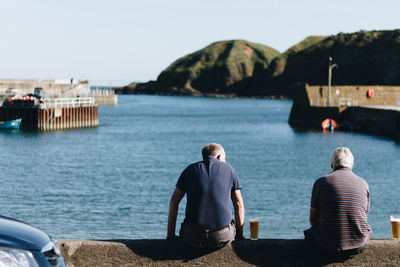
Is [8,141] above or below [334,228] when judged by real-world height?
below

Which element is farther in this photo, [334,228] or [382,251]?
[382,251]

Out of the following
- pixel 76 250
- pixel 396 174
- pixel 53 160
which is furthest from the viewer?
pixel 53 160

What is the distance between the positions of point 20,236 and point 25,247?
0.15 metres

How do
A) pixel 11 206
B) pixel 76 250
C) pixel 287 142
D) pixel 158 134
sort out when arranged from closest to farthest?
pixel 76 250
pixel 11 206
pixel 287 142
pixel 158 134

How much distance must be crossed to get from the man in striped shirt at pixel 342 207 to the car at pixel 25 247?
272cm

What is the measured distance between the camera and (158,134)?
7712 centimetres

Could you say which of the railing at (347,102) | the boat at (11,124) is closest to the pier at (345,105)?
the railing at (347,102)

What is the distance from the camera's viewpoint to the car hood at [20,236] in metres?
5.30

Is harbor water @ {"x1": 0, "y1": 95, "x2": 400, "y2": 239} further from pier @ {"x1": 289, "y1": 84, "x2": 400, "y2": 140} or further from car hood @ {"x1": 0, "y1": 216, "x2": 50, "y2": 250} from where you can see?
car hood @ {"x1": 0, "y1": 216, "x2": 50, "y2": 250}

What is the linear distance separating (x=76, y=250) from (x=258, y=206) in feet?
66.6

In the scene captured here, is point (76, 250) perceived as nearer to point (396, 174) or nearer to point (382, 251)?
point (382, 251)

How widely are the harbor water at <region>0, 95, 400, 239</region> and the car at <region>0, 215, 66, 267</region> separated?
49.8ft

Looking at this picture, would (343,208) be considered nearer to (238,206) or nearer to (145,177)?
(238,206)

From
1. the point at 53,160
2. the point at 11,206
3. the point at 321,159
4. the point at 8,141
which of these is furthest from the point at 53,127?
the point at 11,206
